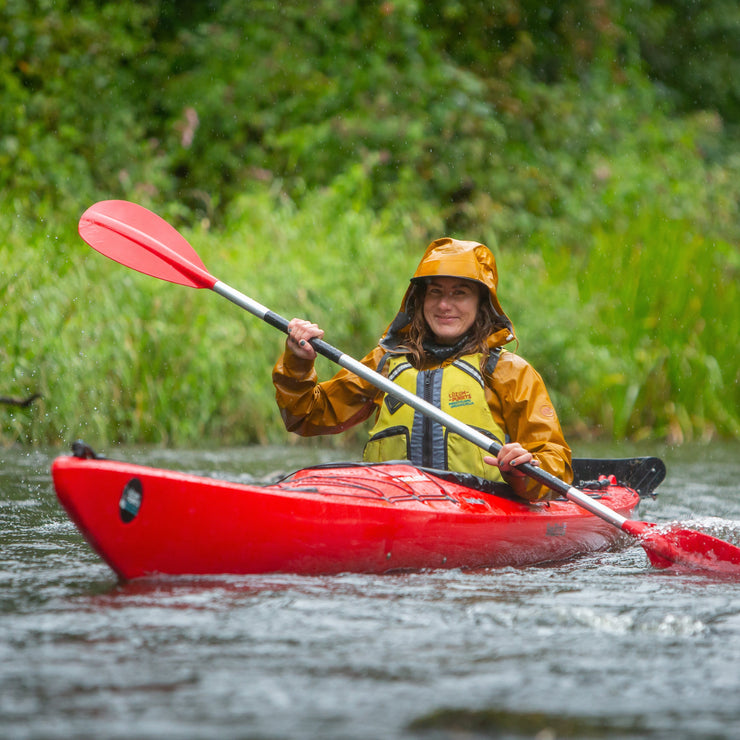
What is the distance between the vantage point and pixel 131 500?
258cm

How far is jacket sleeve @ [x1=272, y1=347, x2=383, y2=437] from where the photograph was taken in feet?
11.6

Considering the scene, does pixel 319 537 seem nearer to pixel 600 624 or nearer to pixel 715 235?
pixel 600 624

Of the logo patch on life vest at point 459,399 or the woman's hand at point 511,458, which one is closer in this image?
the woman's hand at point 511,458

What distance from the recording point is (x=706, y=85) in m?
14.9

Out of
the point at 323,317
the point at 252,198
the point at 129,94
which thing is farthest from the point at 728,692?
the point at 129,94

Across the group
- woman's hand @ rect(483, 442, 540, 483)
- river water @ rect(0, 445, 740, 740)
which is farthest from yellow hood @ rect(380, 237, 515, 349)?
river water @ rect(0, 445, 740, 740)

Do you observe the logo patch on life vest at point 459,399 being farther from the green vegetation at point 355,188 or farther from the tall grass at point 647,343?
the tall grass at point 647,343

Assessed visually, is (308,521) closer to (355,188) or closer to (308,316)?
(308,316)

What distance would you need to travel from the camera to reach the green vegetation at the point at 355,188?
629 cm

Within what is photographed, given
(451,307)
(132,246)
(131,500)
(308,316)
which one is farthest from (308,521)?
(308,316)

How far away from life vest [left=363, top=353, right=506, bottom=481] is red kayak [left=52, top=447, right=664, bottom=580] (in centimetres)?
12

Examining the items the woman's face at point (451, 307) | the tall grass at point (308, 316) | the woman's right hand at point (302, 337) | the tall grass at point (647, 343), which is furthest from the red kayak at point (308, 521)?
the tall grass at point (647, 343)

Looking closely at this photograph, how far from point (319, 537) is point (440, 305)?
3.41 ft

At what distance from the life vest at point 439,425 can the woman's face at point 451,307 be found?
0.11 metres
